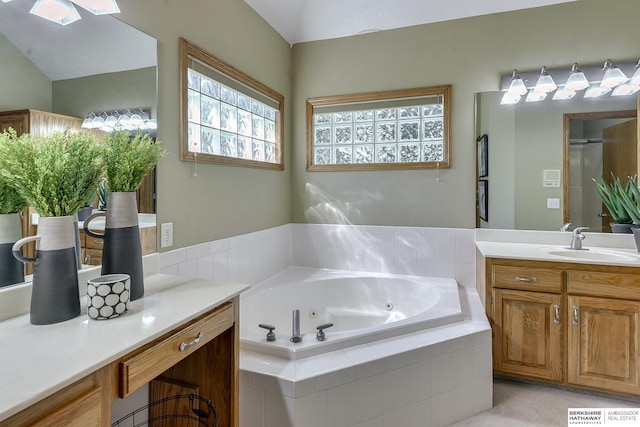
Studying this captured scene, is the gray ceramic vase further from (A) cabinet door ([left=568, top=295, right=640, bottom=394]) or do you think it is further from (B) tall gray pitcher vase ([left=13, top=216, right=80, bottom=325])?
(A) cabinet door ([left=568, top=295, right=640, bottom=394])

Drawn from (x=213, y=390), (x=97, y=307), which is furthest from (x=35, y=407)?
(x=213, y=390)

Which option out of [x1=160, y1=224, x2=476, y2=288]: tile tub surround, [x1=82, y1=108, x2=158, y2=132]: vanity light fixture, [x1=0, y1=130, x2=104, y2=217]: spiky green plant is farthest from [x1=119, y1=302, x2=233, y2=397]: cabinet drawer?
[x1=160, y1=224, x2=476, y2=288]: tile tub surround

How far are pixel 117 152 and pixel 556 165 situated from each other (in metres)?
→ 2.73

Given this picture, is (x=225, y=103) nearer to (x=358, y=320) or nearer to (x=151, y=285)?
(x=151, y=285)

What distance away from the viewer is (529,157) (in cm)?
259

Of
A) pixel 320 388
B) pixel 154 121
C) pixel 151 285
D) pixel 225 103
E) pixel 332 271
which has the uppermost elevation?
pixel 225 103

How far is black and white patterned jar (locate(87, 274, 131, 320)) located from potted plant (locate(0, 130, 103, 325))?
0.06m

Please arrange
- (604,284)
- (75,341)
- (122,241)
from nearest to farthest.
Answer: (75,341), (122,241), (604,284)

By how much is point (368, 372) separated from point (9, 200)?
4.91 feet

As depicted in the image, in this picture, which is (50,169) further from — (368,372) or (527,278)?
(527,278)

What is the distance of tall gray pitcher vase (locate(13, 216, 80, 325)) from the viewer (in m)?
1.02

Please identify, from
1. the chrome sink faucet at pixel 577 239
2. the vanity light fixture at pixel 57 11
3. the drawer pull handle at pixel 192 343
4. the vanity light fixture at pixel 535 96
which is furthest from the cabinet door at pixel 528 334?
the vanity light fixture at pixel 57 11

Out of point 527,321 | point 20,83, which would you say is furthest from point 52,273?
point 527,321

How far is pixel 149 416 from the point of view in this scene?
157 centimetres
